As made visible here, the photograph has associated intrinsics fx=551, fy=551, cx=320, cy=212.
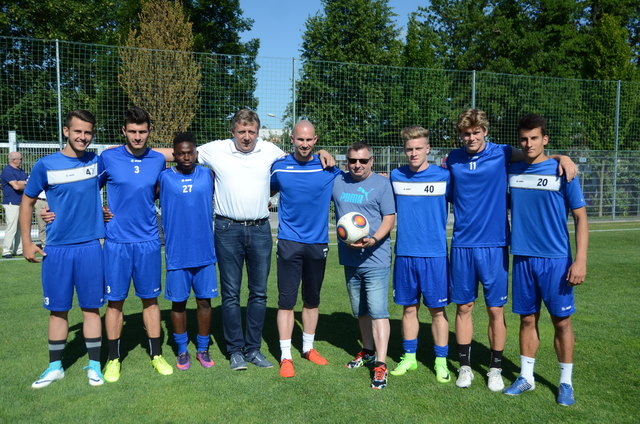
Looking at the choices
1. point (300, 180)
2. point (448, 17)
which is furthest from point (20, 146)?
point (448, 17)

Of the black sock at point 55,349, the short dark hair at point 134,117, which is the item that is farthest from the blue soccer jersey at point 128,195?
the black sock at point 55,349

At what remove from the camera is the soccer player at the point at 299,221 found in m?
4.41

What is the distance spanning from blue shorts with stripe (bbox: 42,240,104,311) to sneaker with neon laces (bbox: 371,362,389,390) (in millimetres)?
2157

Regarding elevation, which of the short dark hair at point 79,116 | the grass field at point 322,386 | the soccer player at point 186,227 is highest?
the short dark hair at point 79,116

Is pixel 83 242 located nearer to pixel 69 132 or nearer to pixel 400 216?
pixel 69 132

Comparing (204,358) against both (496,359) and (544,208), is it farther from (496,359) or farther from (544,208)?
(544,208)

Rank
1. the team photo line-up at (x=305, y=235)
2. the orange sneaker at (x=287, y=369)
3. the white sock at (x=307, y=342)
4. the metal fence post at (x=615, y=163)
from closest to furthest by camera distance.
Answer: the team photo line-up at (x=305, y=235) < the orange sneaker at (x=287, y=369) < the white sock at (x=307, y=342) < the metal fence post at (x=615, y=163)

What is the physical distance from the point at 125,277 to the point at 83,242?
406 mm

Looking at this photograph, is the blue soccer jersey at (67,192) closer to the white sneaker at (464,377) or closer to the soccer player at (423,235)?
the soccer player at (423,235)

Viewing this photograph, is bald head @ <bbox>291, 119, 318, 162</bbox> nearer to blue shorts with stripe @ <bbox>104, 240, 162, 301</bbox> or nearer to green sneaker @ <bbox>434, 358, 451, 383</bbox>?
blue shorts with stripe @ <bbox>104, 240, 162, 301</bbox>

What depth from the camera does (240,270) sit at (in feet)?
15.0

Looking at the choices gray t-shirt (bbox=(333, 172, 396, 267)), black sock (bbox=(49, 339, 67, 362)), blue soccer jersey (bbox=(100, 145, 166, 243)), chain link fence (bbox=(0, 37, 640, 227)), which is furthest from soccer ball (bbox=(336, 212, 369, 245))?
chain link fence (bbox=(0, 37, 640, 227))

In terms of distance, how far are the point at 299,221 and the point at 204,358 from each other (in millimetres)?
1401

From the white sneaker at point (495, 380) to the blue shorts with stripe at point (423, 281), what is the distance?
601 millimetres
